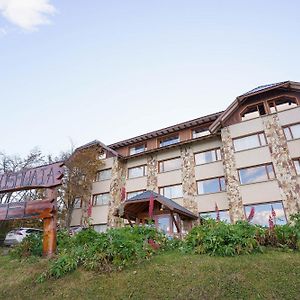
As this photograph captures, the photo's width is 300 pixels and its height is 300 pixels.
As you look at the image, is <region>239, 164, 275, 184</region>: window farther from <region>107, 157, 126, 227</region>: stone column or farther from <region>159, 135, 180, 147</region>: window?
<region>107, 157, 126, 227</region>: stone column

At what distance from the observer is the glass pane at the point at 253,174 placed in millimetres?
20062

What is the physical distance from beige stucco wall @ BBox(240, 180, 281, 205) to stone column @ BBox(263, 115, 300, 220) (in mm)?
410

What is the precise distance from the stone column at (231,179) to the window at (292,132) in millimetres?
4354

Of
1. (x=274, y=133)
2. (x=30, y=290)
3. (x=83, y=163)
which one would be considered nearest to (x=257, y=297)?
(x=30, y=290)

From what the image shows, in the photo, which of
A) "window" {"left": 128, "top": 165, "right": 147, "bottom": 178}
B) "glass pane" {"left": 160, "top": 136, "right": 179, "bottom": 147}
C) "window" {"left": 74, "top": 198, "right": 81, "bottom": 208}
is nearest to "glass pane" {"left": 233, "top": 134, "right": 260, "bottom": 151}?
"glass pane" {"left": 160, "top": 136, "right": 179, "bottom": 147}

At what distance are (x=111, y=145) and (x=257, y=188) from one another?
1709 centimetres

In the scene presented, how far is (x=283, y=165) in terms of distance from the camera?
19.4 meters

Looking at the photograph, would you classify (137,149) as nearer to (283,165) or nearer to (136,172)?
(136,172)

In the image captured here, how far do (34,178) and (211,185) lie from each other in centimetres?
1636

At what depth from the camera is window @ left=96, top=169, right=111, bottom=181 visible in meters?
28.4

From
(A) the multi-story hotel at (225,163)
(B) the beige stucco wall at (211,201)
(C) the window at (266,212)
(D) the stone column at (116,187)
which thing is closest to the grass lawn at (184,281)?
(A) the multi-story hotel at (225,163)

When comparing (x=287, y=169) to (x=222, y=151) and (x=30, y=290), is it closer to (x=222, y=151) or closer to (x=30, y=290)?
(x=222, y=151)

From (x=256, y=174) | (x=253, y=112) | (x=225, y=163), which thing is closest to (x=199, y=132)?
(x=225, y=163)

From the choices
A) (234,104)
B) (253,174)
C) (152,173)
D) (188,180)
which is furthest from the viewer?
(152,173)
